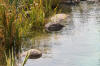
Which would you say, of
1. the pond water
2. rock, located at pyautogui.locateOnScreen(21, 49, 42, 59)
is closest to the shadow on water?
the pond water

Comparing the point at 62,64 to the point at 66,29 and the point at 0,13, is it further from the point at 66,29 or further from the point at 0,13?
the point at 66,29

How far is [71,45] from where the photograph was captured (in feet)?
23.2

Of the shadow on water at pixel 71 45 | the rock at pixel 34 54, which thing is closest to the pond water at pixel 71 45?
the shadow on water at pixel 71 45

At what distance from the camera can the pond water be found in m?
5.94

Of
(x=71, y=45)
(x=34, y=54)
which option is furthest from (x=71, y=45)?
(x=34, y=54)

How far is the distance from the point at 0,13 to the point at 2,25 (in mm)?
301

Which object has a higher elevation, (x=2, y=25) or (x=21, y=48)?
(x=2, y=25)

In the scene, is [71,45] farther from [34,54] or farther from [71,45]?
[34,54]

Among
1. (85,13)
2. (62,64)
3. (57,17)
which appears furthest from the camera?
(85,13)

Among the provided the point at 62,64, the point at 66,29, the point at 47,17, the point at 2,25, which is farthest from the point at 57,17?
the point at 62,64

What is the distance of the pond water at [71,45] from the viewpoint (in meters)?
5.94

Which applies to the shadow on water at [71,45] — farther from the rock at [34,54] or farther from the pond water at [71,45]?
the rock at [34,54]

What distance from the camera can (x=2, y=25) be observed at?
655 cm

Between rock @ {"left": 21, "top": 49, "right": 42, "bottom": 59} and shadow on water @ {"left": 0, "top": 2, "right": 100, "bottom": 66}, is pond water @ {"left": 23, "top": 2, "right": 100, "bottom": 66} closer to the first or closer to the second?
shadow on water @ {"left": 0, "top": 2, "right": 100, "bottom": 66}
